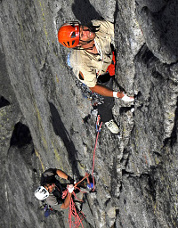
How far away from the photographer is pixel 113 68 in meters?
2.44

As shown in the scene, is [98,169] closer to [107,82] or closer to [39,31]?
[107,82]

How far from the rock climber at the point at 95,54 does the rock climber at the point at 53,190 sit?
1794mm

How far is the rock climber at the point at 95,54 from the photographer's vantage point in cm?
222

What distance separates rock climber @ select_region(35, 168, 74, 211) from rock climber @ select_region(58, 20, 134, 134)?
179 cm

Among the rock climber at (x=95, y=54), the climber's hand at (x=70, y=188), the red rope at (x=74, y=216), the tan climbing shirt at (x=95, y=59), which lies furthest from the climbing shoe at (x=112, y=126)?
the red rope at (x=74, y=216)

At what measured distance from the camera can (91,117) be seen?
2.93 metres

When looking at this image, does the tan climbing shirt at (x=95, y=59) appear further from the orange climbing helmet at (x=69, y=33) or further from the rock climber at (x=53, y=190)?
the rock climber at (x=53, y=190)

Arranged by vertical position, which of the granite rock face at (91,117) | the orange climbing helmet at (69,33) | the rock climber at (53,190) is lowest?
the rock climber at (53,190)

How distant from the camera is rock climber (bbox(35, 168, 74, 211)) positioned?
159 inches

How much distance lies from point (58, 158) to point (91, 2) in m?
2.40

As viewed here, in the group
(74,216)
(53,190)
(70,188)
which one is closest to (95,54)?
(70,188)

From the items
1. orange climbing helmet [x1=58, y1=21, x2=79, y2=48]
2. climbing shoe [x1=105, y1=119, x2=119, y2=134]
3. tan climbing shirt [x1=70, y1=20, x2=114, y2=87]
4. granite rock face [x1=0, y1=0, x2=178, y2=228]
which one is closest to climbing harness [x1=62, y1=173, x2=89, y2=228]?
granite rock face [x1=0, y1=0, x2=178, y2=228]

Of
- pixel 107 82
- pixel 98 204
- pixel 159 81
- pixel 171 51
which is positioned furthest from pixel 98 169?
pixel 171 51

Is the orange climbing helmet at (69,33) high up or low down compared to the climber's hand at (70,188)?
up
